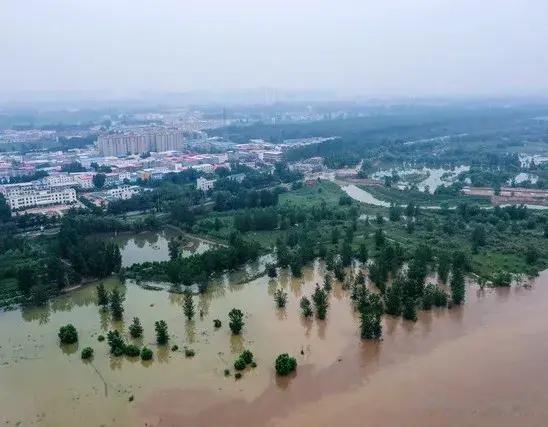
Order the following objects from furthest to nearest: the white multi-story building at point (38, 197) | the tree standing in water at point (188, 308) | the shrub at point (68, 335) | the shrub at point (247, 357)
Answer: the white multi-story building at point (38, 197)
the tree standing in water at point (188, 308)
the shrub at point (68, 335)
the shrub at point (247, 357)

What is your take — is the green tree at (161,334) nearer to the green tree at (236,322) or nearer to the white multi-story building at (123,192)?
the green tree at (236,322)

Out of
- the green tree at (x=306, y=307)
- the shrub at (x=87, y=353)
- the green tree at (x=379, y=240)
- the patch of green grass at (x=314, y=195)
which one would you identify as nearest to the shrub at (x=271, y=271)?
the green tree at (x=306, y=307)

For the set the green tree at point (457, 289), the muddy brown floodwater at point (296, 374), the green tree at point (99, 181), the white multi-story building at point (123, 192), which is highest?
the green tree at point (99, 181)

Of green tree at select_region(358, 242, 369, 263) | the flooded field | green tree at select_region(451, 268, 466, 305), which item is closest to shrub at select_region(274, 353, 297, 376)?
green tree at select_region(451, 268, 466, 305)

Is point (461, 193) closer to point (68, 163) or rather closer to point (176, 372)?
point (176, 372)

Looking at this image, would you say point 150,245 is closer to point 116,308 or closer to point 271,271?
point 271,271

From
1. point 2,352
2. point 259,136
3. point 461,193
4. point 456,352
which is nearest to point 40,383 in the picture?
point 2,352
